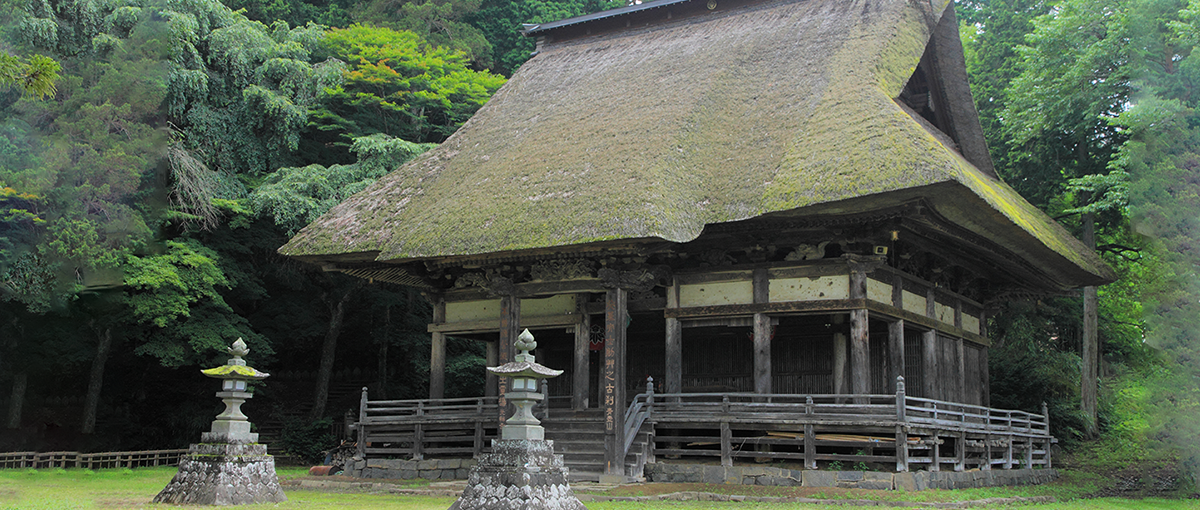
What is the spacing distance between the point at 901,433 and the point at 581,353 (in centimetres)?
574

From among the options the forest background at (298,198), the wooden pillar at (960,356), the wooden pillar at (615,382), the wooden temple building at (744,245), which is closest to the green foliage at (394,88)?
the forest background at (298,198)

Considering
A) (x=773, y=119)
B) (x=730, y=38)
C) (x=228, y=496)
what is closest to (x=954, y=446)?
(x=773, y=119)

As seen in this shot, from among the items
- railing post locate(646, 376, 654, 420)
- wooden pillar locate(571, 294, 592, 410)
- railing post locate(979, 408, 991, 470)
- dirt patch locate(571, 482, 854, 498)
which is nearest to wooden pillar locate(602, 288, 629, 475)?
railing post locate(646, 376, 654, 420)

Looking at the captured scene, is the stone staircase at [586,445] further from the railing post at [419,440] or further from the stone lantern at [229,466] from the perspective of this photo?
the stone lantern at [229,466]

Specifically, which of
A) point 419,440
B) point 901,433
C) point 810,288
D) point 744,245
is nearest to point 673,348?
point 744,245

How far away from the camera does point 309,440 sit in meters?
21.6

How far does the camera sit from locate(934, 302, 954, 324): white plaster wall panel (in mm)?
16219

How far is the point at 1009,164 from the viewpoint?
2328 cm

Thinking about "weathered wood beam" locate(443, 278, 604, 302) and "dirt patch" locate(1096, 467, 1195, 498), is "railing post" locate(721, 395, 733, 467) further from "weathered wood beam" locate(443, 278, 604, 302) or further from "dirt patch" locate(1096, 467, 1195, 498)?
"dirt patch" locate(1096, 467, 1195, 498)

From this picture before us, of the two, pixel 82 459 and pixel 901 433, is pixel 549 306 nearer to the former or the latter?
pixel 901 433

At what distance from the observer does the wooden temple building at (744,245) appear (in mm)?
12898

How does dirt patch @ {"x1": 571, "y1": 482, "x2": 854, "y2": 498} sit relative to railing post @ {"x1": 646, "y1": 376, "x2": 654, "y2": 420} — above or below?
below

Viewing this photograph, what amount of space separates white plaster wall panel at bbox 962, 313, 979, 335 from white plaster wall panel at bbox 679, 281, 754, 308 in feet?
18.4

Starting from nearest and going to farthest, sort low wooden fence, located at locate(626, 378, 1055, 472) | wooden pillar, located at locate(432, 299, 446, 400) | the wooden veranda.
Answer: low wooden fence, located at locate(626, 378, 1055, 472) < the wooden veranda < wooden pillar, located at locate(432, 299, 446, 400)
